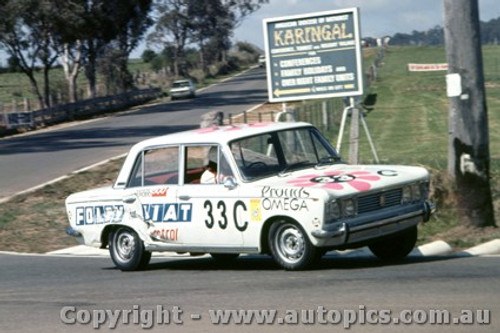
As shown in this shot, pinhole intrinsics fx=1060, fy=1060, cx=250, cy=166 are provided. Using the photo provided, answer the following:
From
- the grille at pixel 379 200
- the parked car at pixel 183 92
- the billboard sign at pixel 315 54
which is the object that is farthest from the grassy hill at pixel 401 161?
the parked car at pixel 183 92

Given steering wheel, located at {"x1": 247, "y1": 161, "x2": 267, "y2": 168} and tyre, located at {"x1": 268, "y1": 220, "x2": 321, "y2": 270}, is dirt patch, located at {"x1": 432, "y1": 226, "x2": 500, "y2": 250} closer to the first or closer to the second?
tyre, located at {"x1": 268, "y1": 220, "x2": 321, "y2": 270}

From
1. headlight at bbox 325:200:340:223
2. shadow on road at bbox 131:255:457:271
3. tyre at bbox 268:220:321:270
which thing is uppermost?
headlight at bbox 325:200:340:223

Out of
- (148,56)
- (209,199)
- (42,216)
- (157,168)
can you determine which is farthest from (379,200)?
(148,56)

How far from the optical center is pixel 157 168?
12477mm

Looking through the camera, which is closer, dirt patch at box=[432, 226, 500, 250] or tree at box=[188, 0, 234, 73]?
dirt patch at box=[432, 226, 500, 250]

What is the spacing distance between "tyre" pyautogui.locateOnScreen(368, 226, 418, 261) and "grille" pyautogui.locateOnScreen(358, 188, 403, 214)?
19.6 inches

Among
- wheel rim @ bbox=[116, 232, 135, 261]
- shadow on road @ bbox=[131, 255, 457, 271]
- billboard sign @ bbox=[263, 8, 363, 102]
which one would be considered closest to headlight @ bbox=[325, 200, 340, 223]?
shadow on road @ bbox=[131, 255, 457, 271]

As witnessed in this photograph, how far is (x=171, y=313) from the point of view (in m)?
8.80

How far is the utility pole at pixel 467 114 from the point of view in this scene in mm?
12859

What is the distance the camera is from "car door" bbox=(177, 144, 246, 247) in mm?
11344

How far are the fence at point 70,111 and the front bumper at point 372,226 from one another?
42.3m

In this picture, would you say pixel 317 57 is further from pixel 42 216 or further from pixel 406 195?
pixel 406 195

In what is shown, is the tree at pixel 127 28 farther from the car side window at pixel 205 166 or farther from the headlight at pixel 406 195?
the headlight at pixel 406 195

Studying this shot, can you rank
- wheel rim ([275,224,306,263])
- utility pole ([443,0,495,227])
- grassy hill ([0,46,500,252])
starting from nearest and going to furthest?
wheel rim ([275,224,306,263])
utility pole ([443,0,495,227])
grassy hill ([0,46,500,252])
